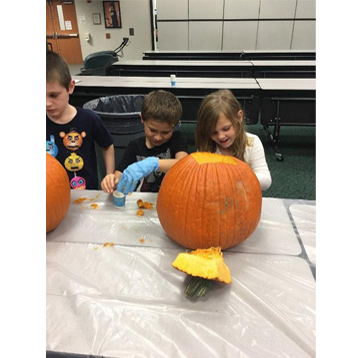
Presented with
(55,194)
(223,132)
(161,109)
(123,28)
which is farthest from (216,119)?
(123,28)

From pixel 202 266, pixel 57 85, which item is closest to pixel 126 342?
pixel 202 266

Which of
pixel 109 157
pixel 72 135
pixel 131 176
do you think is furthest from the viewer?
pixel 109 157

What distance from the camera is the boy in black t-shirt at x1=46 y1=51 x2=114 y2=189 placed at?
1.14 m

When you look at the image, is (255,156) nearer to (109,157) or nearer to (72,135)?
(109,157)

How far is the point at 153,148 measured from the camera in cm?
130

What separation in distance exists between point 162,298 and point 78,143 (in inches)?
36.1

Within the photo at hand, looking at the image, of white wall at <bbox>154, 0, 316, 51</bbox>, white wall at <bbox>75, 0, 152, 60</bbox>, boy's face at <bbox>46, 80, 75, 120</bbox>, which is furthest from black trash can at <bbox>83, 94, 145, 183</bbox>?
white wall at <bbox>75, 0, 152, 60</bbox>

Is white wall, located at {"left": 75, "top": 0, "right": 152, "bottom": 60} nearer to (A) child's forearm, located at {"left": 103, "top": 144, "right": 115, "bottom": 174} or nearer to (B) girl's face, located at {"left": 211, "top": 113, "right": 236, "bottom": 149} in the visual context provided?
(A) child's forearm, located at {"left": 103, "top": 144, "right": 115, "bottom": 174}

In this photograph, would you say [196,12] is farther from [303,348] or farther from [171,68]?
[303,348]

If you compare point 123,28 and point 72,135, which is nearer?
point 72,135

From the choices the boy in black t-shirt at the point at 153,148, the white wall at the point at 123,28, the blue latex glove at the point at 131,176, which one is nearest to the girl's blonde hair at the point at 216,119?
the boy in black t-shirt at the point at 153,148

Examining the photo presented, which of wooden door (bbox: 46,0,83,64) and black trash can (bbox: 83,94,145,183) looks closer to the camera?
black trash can (bbox: 83,94,145,183)

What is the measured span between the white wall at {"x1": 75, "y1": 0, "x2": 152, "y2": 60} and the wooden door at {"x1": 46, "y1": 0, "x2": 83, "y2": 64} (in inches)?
8.5

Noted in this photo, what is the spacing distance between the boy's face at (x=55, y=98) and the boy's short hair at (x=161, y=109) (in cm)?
34
